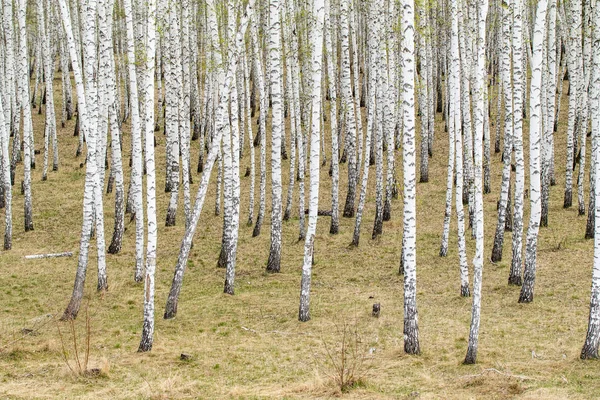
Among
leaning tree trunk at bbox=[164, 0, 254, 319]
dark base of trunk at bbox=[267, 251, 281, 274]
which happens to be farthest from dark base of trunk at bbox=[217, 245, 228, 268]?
leaning tree trunk at bbox=[164, 0, 254, 319]

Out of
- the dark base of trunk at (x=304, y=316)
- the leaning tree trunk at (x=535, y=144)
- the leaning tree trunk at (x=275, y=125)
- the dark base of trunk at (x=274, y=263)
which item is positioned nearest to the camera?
the leaning tree trunk at (x=535, y=144)

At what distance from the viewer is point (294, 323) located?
12141mm

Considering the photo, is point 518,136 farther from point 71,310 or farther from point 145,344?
point 71,310

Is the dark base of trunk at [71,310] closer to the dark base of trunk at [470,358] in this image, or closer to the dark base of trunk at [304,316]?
the dark base of trunk at [304,316]

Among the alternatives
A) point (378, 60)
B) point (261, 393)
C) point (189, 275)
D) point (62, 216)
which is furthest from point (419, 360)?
point (62, 216)

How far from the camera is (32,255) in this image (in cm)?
1742

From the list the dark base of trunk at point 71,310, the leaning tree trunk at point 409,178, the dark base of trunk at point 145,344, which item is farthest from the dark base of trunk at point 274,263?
the leaning tree trunk at point 409,178

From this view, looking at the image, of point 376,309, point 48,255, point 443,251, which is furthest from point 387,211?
point 48,255

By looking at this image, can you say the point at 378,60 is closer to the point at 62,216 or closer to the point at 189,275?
the point at 189,275

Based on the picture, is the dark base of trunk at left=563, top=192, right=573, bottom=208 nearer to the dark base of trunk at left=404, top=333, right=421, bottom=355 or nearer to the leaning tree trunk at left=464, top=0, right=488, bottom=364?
the leaning tree trunk at left=464, top=0, right=488, bottom=364

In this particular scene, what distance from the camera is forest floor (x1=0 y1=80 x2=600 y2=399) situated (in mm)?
8906

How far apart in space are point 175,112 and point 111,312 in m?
7.55

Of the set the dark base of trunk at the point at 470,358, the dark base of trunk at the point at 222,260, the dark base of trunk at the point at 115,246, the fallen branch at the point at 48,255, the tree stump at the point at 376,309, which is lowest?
the dark base of trunk at the point at 470,358

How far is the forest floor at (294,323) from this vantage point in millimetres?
8906
